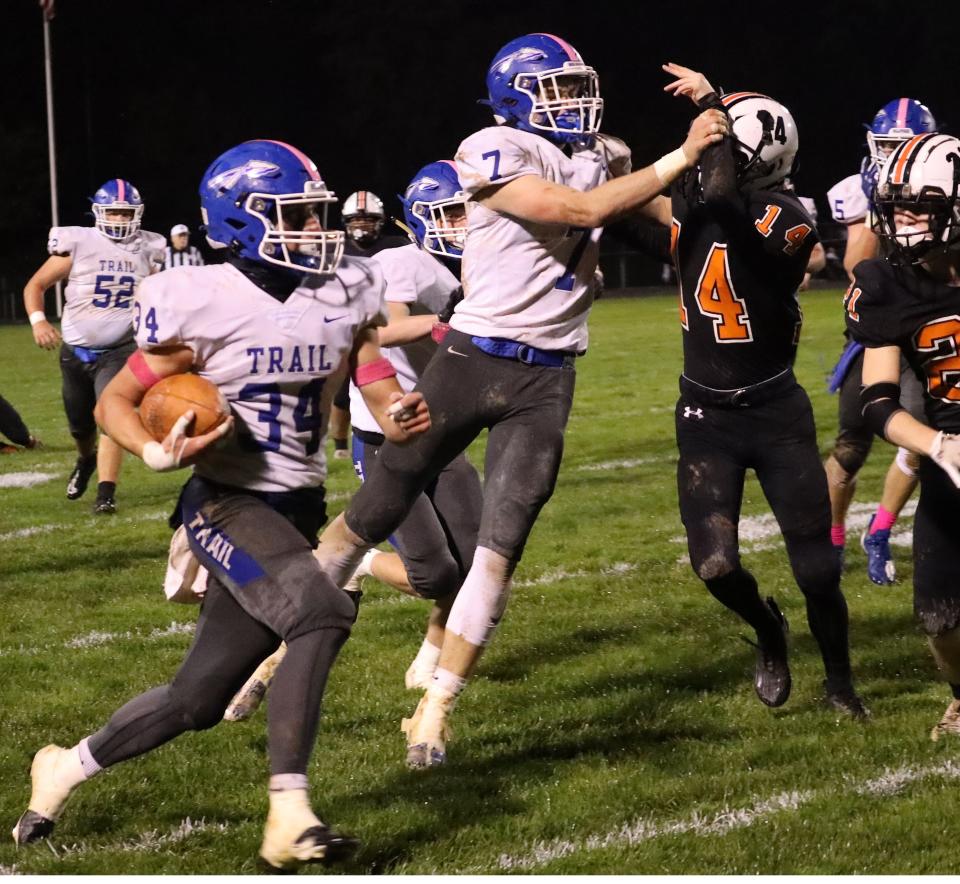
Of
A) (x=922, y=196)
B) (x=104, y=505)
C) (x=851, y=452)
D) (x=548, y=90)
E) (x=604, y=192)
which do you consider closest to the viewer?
(x=922, y=196)

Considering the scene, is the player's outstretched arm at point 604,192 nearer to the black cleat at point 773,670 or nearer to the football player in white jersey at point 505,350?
the football player in white jersey at point 505,350

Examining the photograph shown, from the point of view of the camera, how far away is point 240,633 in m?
3.51

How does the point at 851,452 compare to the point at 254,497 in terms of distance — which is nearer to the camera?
the point at 254,497

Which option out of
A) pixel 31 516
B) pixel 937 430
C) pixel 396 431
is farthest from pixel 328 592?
pixel 31 516

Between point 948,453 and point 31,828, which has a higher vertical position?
point 948,453

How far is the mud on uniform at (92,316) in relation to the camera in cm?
889

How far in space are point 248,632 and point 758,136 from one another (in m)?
2.03

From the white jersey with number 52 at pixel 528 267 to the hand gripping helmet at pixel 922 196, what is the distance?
89 cm

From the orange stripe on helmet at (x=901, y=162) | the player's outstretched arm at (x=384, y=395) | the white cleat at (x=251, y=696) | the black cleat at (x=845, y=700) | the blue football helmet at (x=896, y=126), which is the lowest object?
the white cleat at (x=251, y=696)

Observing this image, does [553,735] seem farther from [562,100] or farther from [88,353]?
[88,353]

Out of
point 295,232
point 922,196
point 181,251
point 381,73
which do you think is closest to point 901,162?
point 922,196

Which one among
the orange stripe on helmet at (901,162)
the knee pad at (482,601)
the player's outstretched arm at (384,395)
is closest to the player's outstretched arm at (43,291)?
the knee pad at (482,601)

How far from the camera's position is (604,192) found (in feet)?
13.6

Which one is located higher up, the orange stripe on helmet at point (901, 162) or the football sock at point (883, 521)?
the orange stripe on helmet at point (901, 162)
